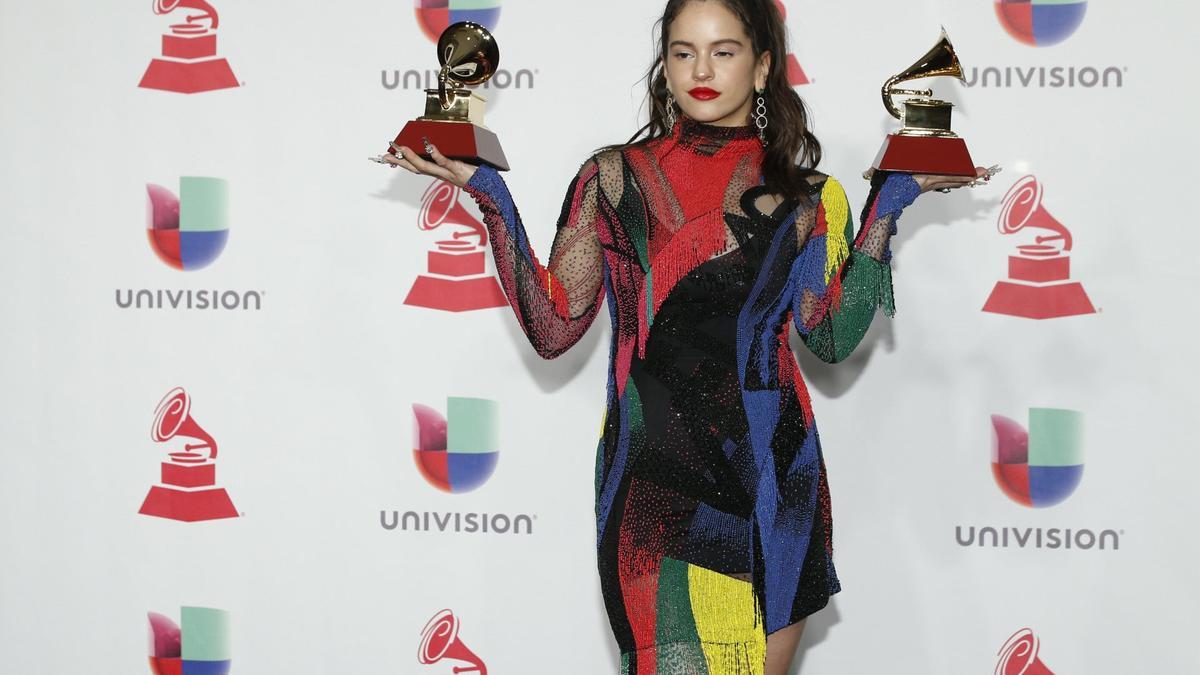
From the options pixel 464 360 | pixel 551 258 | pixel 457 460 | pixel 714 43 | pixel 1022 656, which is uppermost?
pixel 714 43

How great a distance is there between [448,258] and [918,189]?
44.8 inches

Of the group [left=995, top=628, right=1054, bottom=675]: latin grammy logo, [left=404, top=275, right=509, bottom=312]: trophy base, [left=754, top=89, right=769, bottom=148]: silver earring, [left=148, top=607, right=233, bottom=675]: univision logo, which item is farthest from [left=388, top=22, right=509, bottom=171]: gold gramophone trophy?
[left=995, top=628, right=1054, bottom=675]: latin grammy logo

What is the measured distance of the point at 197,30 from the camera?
2789mm

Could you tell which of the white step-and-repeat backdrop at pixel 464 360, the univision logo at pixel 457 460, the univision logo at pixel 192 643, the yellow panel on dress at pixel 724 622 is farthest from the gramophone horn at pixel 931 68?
the univision logo at pixel 192 643

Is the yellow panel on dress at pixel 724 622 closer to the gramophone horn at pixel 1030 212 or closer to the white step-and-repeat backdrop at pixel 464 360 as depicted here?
the white step-and-repeat backdrop at pixel 464 360

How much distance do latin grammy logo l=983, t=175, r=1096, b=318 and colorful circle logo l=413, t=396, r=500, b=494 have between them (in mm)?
1191

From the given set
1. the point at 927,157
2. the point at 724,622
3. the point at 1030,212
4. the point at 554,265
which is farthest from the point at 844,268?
the point at 1030,212

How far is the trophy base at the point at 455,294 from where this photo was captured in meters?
2.73

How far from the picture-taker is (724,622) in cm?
189

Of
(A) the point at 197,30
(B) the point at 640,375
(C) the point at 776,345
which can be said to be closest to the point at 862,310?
(C) the point at 776,345

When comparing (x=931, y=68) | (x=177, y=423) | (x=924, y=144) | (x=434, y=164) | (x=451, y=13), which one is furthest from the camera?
(x=177, y=423)

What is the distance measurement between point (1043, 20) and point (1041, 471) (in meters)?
0.96

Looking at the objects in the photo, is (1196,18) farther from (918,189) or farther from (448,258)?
(448,258)

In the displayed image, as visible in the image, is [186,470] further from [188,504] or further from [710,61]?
[710,61]
